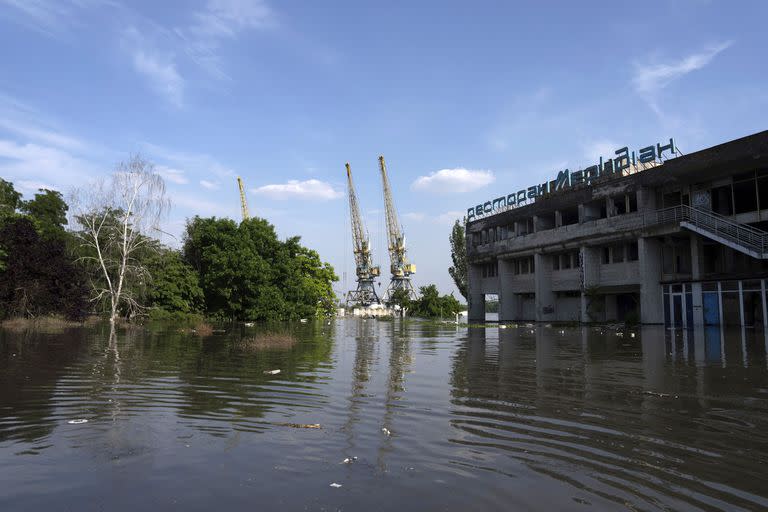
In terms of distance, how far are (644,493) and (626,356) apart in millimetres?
13729

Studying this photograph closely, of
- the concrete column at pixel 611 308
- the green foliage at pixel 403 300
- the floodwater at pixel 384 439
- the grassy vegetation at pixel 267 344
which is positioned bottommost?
the floodwater at pixel 384 439

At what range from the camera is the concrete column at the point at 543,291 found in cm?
5134

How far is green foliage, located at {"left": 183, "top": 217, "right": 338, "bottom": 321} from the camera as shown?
54.0 meters

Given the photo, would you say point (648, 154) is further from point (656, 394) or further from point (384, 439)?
point (384, 439)

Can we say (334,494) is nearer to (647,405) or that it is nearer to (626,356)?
(647,405)

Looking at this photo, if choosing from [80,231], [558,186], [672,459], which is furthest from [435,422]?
[80,231]

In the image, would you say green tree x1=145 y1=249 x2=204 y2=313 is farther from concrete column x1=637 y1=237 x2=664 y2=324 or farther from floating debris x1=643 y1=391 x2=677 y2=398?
floating debris x1=643 y1=391 x2=677 y2=398

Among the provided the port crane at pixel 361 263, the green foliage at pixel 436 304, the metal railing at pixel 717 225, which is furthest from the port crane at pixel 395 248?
the metal railing at pixel 717 225

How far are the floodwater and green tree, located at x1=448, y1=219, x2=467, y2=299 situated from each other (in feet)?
216

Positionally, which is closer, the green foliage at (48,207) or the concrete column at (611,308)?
the concrete column at (611,308)

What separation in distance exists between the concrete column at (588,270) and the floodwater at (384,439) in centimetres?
3327

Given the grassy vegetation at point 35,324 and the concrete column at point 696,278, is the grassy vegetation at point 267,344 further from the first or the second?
the concrete column at point 696,278

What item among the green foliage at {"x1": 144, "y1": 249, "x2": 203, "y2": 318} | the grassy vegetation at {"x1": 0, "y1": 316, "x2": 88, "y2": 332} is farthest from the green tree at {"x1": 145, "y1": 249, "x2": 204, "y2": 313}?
the grassy vegetation at {"x1": 0, "y1": 316, "x2": 88, "y2": 332}

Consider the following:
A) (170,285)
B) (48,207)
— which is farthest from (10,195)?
(170,285)
